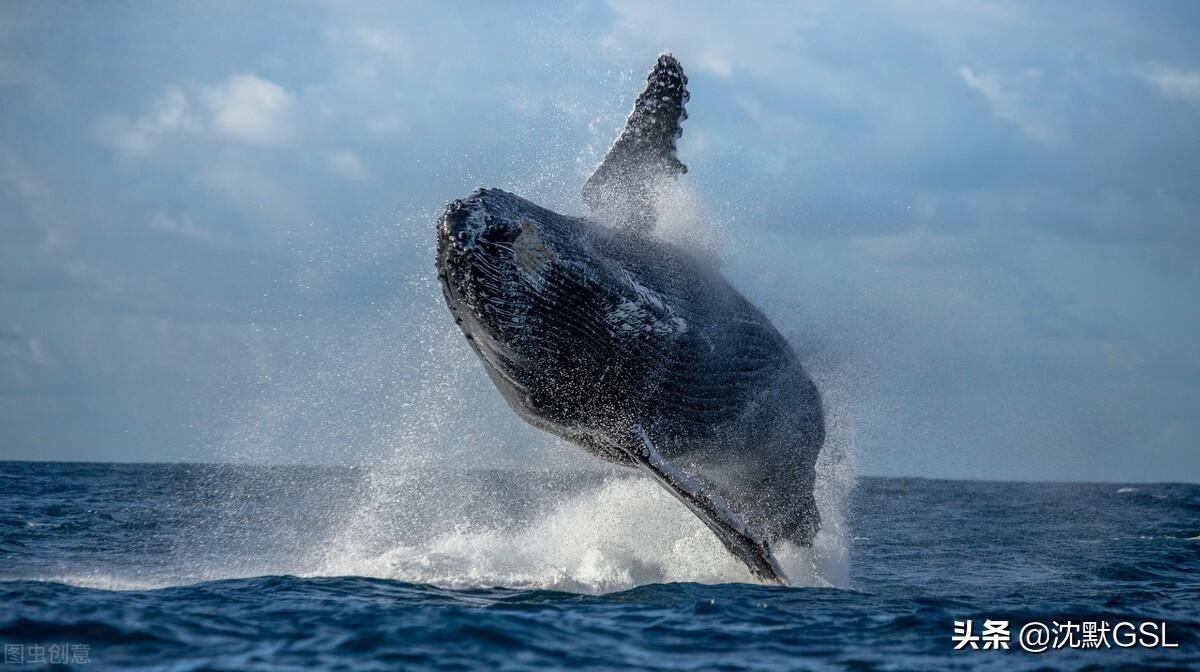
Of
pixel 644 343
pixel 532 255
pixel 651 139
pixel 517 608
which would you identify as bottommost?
pixel 517 608

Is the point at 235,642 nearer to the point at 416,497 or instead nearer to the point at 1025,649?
the point at 1025,649

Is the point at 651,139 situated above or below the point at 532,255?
above

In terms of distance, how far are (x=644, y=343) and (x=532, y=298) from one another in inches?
46.5

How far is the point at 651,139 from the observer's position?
10.1 m

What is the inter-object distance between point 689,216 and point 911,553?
30.1 feet

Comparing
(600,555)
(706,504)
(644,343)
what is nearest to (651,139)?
(644,343)

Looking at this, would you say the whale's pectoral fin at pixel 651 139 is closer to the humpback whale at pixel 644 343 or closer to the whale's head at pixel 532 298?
the humpback whale at pixel 644 343

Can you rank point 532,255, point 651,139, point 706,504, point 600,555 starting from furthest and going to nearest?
point 600,555 → point 651,139 → point 706,504 → point 532,255

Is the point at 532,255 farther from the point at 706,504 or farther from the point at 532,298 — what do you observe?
the point at 706,504

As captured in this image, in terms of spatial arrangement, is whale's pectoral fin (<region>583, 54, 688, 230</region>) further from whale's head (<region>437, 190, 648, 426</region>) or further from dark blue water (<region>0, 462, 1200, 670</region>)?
dark blue water (<region>0, 462, 1200, 670</region>)

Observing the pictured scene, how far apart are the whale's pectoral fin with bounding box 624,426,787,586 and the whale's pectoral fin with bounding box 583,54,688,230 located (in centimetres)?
244

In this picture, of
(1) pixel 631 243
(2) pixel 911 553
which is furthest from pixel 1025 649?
(2) pixel 911 553

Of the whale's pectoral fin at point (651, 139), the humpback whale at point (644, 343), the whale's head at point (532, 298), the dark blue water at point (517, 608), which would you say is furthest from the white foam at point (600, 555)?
the whale's pectoral fin at point (651, 139)

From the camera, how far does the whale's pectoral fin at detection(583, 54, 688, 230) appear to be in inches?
392
